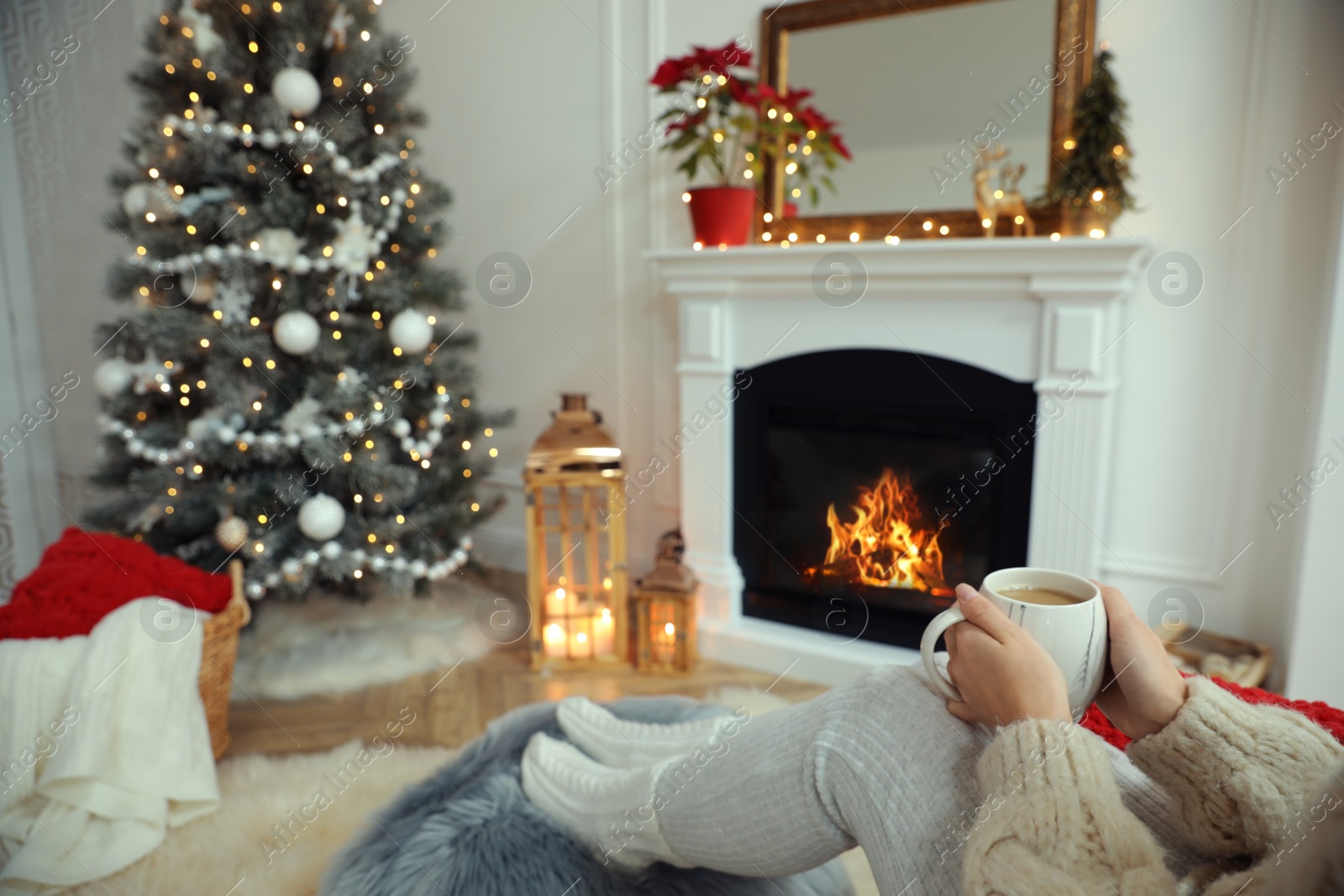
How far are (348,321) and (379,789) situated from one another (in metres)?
1.22

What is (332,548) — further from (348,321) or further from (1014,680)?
(1014,680)

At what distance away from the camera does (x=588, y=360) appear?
111 inches

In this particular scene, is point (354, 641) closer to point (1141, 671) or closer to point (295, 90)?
point (295, 90)

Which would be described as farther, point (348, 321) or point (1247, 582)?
point (348, 321)

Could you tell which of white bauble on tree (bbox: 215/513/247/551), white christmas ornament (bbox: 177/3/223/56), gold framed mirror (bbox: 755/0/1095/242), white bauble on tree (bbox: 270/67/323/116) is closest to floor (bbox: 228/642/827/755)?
white bauble on tree (bbox: 215/513/247/551)

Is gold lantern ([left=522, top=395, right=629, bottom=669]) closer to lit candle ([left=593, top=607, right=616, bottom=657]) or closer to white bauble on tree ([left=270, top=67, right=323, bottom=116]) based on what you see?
lit candle ([left=593, top=607, right=616, bottom=657])

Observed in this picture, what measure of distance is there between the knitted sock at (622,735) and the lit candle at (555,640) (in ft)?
A: 2.38

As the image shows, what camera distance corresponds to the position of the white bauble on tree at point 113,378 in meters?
2.09

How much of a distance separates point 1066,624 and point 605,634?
175 centimetres

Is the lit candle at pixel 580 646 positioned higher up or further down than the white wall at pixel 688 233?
further down

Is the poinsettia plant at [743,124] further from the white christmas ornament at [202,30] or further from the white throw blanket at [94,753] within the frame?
the white throw blanket at [94,753]

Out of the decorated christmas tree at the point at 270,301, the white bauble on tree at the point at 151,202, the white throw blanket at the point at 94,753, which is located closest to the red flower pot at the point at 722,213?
the decorated christmas tree at the point at 270,301

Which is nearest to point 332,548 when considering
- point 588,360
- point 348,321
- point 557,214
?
point 348,321

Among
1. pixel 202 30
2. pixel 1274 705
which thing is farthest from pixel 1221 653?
pixel 202 30
